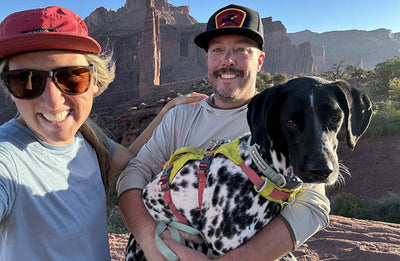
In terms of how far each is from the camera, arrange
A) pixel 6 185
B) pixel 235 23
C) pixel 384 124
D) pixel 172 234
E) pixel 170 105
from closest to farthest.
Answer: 1. pixel 6 185
2. pixel 172 234
3. pixel 235 23
4. pixel 170 105
5. pixel 384 124

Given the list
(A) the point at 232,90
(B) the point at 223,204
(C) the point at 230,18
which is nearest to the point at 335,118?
(B) the point at 223,204

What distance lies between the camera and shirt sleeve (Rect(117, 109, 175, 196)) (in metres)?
2.68

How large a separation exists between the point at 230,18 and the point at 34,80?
181cm

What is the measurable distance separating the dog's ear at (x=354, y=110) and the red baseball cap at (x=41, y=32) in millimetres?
1851

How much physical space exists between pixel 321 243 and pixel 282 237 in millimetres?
2410

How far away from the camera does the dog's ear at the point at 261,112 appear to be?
1925 millimetres

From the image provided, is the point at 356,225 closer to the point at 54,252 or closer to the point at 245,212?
the point at 245,212

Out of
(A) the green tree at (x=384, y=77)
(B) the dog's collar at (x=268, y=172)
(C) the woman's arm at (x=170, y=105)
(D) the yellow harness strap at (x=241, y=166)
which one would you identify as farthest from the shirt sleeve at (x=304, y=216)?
(A) the green tree at (x=384, y=77)

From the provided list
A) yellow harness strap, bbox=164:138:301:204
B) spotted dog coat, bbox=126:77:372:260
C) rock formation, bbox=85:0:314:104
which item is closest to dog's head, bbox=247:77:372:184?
spotted dog coat, bbox=126:77:372:260

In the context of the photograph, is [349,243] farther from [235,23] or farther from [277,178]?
[235,23]

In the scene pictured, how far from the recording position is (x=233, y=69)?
A: 278cm

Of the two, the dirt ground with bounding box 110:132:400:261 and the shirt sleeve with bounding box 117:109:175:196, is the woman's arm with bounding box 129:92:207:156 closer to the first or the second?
the shirt sleeve with bounding box 117:109:175:196

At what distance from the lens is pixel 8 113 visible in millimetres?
59000

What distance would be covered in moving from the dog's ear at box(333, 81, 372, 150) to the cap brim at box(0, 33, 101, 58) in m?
1.85
